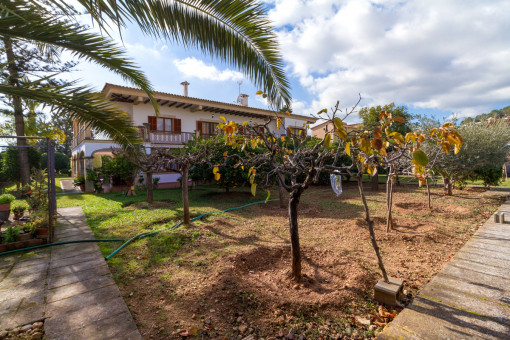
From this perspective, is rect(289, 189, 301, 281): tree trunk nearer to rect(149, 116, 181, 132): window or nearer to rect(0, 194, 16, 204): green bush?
rect(0, 194, 16, 204): green bush

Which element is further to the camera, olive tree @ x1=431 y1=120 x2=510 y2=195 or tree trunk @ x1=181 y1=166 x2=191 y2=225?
olive tree @ x1=431 y1=120 x2=510 y2=195

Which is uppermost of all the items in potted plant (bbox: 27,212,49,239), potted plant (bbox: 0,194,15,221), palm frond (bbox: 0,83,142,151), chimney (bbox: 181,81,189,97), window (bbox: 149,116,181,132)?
chimney (bbox: 181,81,189,97)

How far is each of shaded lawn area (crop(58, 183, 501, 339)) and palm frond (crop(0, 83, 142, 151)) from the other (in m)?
2.36

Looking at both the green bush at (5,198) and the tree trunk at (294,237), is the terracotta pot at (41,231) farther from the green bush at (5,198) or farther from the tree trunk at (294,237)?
the tree trunk at (294,237)

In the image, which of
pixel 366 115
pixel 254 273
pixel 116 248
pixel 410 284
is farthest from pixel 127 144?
pixel 366 115

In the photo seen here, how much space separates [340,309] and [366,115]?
20.5 meters

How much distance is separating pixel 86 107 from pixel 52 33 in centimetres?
116

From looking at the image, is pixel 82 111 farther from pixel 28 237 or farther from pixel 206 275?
pixel 206 275

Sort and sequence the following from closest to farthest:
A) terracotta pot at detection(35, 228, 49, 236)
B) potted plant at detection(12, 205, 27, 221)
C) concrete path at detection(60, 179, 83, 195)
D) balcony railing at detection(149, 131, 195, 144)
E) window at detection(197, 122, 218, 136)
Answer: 1. terracotta pot at detection(35, 228, 49, 236)
2. potted plant at detection(12, 205, 27, 221)
3. concrete path at detection(60, 179, 83, 195)
4. balcony railing at detection(149, 131, 195, 144)
5. window at detection(197, 122, 218, 136)

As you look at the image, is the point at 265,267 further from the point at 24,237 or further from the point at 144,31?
the point at 24,237

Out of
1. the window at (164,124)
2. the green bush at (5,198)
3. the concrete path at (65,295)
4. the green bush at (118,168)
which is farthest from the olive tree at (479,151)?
the window at (164,124)

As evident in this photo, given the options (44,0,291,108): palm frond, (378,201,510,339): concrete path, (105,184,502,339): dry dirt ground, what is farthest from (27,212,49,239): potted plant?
(378,201,510,339): concrete path

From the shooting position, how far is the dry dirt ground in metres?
2.26

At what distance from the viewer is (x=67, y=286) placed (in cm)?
304
